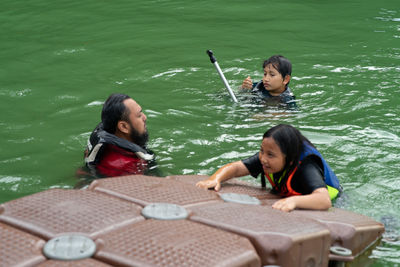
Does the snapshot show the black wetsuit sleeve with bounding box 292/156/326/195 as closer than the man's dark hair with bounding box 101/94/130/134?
Yes

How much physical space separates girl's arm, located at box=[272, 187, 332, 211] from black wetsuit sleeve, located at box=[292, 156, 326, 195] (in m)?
0.09

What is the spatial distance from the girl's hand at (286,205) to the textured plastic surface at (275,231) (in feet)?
0.89

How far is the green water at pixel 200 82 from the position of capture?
5500 millimetres

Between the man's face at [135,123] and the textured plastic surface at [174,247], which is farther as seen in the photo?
the man's face at [135,123]

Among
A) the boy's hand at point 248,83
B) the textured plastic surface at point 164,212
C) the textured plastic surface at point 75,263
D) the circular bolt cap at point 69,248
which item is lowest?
the boy's hand at point 248,83

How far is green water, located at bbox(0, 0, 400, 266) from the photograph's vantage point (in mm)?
5500

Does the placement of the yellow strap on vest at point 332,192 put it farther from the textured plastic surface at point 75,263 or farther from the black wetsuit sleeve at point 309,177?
the textured plastic surface at point 75,263

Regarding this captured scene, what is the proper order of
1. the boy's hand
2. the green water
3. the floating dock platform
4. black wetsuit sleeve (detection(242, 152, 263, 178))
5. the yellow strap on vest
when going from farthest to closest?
the boy's hand < the green water < black wetsuit sleeve (detection(242, 152, 263, 178)) < the yellow strap on vest < the floating dock platform

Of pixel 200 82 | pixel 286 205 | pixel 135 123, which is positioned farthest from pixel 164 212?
pixel 200 82

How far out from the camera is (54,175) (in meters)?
5.29

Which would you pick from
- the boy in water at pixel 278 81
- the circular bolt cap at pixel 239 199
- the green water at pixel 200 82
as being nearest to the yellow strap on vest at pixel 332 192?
the green water at pixel 200 82

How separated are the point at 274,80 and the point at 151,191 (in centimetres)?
412

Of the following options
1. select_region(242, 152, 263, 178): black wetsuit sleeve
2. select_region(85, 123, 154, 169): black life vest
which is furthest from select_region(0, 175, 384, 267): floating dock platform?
select_region(85, 123, 154, 169): black life vest

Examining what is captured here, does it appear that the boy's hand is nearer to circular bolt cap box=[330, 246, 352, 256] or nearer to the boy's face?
the boy's face
